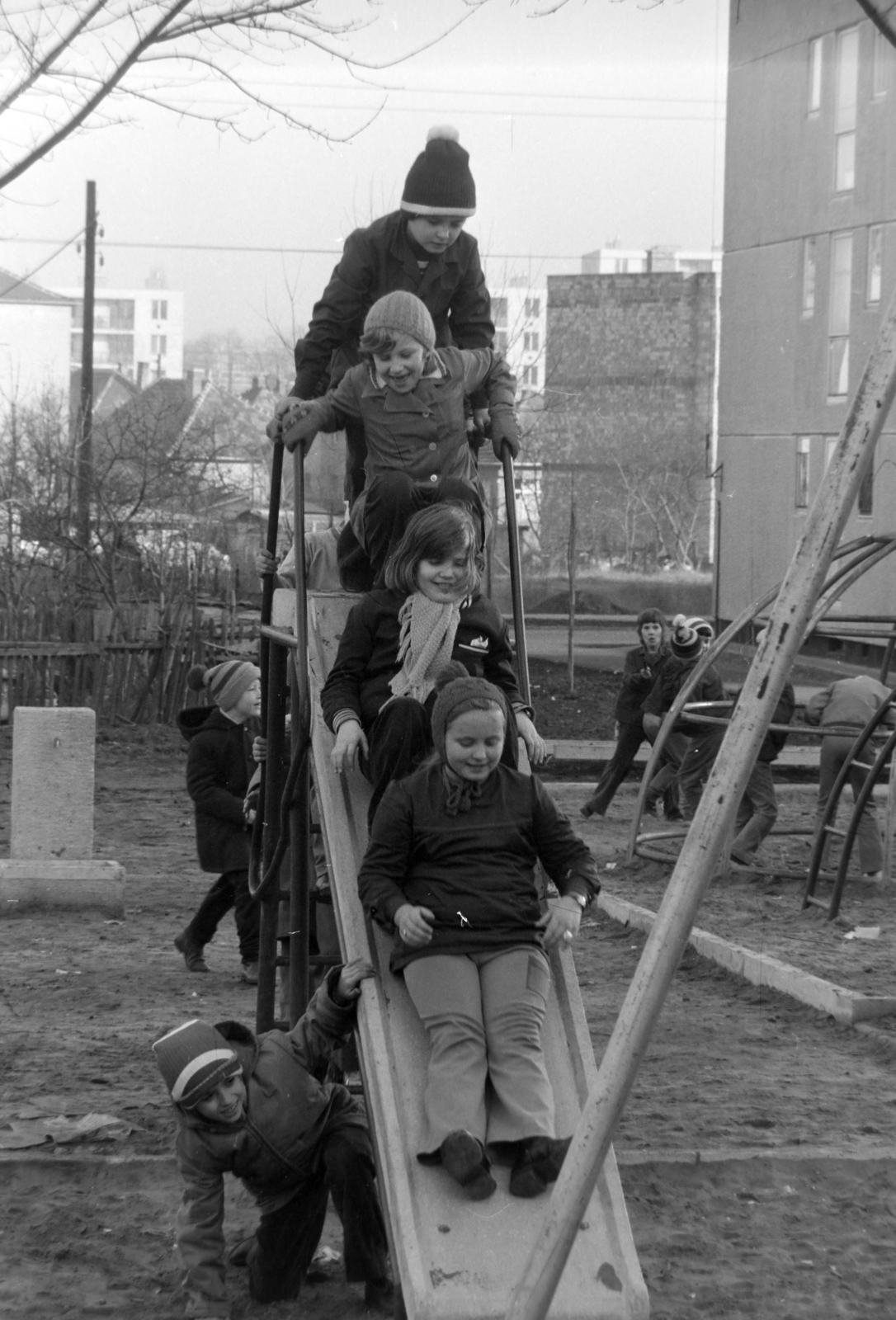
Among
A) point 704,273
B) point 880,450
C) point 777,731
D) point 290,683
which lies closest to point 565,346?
point 704,273

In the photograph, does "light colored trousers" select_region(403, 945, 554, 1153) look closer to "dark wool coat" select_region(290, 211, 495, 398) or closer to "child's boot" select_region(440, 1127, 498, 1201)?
"child's boot" select_region(440, 1127, 498, 1201)

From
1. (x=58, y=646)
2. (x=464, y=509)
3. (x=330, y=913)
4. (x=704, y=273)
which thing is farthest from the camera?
(x=704, y=273)

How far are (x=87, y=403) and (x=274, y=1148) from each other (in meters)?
19.7

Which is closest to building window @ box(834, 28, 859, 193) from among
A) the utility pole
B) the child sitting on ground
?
the utility pole

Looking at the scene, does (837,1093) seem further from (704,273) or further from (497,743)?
(704,273)

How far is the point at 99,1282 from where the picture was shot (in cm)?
371

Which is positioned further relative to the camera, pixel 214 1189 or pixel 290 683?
pixel 290 683

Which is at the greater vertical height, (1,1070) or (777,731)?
(777,731)

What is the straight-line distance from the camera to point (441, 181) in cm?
495

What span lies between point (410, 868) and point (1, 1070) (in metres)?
2.39

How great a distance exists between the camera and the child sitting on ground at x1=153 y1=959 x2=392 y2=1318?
3.47 m

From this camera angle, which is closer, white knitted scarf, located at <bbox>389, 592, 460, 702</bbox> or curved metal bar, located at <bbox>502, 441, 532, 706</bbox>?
white knitted scarf, located at <bbox>389, 592, 460, 702</bbox>

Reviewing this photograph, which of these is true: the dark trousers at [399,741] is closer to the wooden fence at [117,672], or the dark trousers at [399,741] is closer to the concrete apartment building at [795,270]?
the wooden fence at [117,672]

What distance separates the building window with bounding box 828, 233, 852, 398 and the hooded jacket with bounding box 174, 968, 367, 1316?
65.4 ft
